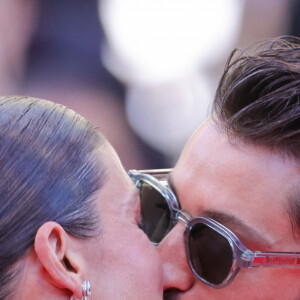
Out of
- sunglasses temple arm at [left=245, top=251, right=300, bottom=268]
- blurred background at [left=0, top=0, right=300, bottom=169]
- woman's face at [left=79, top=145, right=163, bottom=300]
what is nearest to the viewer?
woman's face at [left=79, top=145, right=163, bottom=300]

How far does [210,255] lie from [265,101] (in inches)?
A: 25.4

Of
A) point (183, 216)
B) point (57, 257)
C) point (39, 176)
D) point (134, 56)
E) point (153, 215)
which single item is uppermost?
point (39, 176)

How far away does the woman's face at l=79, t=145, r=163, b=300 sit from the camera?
155 cm

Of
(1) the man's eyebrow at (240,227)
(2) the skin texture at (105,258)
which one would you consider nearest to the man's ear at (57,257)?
(2) the skin texture at (105,258)

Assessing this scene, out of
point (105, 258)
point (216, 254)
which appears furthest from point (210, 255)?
point (105, 258)

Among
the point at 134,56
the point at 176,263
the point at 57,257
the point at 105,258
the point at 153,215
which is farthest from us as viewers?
the point at 134,56

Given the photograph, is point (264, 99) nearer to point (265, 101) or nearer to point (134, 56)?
point (265, 101)

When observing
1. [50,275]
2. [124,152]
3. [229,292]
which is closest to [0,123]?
[50,275]

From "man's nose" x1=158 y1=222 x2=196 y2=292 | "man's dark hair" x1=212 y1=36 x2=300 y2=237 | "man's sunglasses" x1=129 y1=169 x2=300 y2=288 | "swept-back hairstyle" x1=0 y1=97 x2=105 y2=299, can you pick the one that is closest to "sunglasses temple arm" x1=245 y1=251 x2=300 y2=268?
"man's sunglasses" x1=129 y1=169 x2=300 y2=288

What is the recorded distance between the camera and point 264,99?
1987 mm

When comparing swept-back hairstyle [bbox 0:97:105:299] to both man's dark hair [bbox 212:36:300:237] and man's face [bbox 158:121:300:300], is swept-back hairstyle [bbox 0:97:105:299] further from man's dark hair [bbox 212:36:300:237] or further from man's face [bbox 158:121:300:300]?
man's dark hair [bbox 212:36:300:237]

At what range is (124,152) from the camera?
4.71 m

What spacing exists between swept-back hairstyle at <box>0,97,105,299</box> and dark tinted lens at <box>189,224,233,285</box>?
446 millimetres

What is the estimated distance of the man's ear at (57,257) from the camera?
1.43 m
